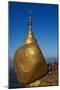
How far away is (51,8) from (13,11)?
0.41 m

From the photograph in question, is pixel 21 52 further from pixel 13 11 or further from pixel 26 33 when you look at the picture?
pixel 13 11

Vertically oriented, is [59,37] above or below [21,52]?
above

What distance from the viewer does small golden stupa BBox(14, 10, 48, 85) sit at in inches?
79.8

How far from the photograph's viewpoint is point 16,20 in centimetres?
203

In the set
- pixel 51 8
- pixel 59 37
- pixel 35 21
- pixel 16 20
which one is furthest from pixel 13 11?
pixel 59 37

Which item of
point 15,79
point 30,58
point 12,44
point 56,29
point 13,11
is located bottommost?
point 15,79

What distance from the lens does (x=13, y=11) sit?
2.03m

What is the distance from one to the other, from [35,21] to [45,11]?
16 centimetres

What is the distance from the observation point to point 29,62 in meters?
2.05

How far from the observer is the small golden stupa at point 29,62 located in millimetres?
2027

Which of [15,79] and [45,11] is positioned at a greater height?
[45,11]

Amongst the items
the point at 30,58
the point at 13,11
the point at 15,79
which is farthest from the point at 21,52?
the point at 13,11

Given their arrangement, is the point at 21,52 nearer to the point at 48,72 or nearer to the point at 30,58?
the point at 30,58

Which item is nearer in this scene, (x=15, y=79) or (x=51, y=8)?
(x=15, y=79)
